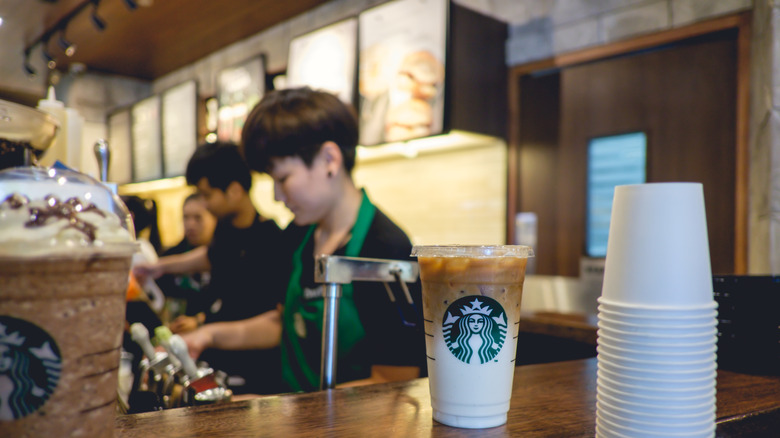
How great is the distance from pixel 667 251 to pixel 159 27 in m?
4.58

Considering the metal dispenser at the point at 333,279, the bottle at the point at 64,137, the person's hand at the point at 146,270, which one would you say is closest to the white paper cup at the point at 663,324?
the metal dispenser at the point at 333,279

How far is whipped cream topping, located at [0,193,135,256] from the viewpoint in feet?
1.57

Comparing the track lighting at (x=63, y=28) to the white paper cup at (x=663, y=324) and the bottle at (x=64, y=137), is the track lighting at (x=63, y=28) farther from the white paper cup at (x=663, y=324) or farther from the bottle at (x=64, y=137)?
the white paper cup at (x=663, y=324)

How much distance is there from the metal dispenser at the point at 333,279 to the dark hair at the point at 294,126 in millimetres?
635

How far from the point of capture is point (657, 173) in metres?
2.54

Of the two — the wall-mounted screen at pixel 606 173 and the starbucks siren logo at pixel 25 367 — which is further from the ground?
A: the wall-mounted screen at pixel 606 173

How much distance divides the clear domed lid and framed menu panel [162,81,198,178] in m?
4.42

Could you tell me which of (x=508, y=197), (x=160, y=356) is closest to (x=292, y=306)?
(x=160, y=356)

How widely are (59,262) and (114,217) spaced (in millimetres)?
83

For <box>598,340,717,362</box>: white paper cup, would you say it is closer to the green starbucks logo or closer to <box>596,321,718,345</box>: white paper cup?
<box>596,321,718,345</box>: white paper cup

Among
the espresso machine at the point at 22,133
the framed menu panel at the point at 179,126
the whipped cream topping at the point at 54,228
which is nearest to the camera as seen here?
the whipped cream topping at the point at 54,228

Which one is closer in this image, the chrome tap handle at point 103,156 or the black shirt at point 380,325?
the chrome tap handle at point 103,156

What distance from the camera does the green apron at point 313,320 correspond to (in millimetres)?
1415

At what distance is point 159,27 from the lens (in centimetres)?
435
